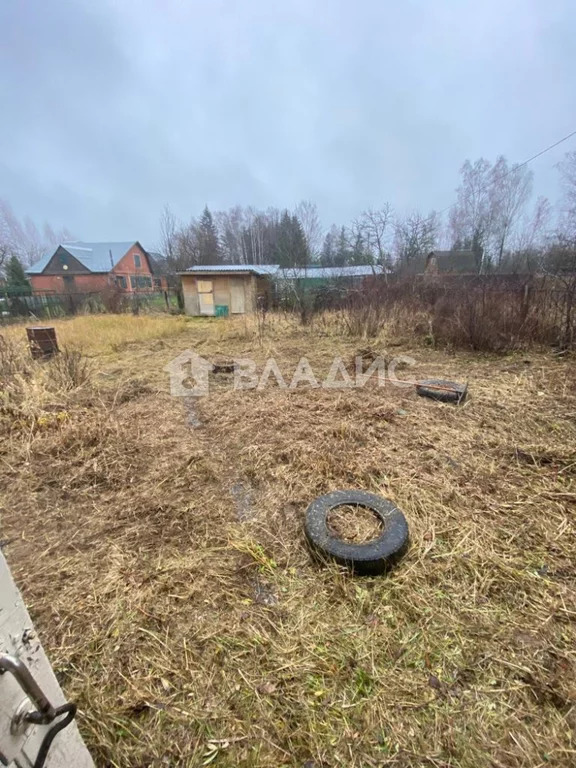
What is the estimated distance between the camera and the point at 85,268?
27.0 m

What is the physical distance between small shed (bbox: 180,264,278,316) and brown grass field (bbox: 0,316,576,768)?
11493 mm

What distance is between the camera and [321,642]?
1368mm

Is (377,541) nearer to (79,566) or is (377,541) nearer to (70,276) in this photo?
(79,566)

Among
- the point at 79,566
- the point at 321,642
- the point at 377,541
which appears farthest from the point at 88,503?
the point at 377,541

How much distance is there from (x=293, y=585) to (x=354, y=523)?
21.1 inches

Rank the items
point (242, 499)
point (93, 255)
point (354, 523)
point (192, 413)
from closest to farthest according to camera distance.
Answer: point (354, 523) < point (242, 499) < point (192, 413) < point (93, 255)

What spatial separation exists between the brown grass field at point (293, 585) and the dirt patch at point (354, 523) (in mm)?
217

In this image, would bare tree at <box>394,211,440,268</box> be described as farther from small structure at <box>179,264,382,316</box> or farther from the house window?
the house window

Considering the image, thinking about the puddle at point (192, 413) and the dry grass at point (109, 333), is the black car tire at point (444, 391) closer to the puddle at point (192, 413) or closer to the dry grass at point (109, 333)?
the puddle at point (192, 413)

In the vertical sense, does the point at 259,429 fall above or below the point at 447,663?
above

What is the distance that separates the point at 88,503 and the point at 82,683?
1.31 metres

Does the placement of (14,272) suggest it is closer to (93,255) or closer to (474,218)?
(93,255)

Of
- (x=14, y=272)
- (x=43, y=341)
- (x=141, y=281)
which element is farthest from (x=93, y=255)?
(x=43, y=341)

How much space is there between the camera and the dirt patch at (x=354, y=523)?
1.87m
